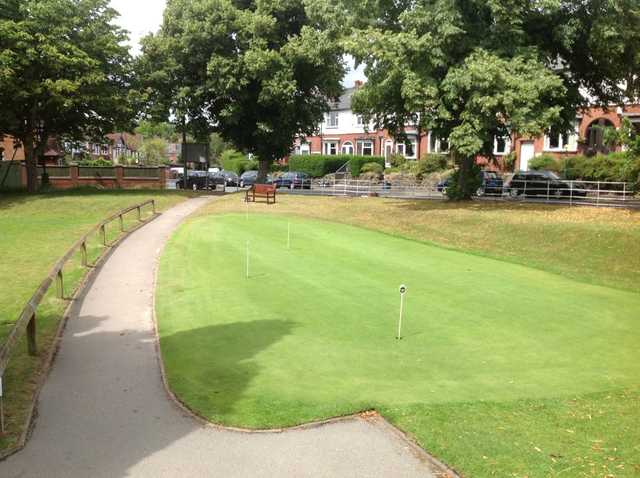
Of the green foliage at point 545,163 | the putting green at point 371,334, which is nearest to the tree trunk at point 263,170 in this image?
the green foliage at point 545,163

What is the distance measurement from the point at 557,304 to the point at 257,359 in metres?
7.43

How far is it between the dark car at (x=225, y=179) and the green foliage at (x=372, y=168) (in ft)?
39.5

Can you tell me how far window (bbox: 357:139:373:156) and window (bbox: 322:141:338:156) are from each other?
4.22 meters

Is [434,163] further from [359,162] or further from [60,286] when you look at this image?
[60,286]

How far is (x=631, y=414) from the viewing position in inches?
295

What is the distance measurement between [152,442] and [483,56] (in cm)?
2364

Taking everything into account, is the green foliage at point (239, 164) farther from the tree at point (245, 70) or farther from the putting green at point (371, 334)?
the putting green at point (371, 334)

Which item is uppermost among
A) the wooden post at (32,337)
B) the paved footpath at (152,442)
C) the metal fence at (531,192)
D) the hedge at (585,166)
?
the hedge at (585,166)

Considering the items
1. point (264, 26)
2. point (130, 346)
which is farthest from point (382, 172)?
point (130, 346)

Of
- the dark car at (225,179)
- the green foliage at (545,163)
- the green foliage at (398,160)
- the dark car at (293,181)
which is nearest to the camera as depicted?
the dark car at (293,181)

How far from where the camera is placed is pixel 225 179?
54.1 metres

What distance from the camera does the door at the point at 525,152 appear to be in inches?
2068

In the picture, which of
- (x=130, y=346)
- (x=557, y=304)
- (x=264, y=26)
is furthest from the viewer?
(x=264, y=26)

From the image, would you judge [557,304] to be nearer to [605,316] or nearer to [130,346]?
[605,316]
